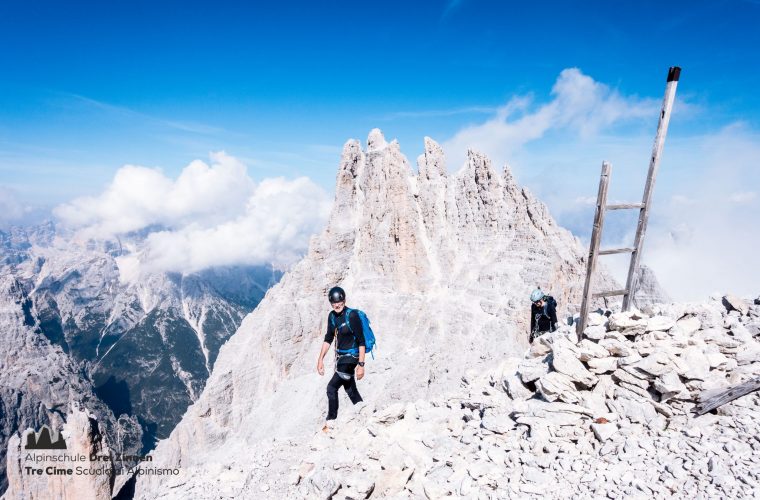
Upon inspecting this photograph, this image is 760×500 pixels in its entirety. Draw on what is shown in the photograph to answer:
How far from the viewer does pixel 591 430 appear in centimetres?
923

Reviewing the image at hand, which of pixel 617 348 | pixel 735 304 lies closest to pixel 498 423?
pixel 617 348

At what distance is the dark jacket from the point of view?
16.4 meters

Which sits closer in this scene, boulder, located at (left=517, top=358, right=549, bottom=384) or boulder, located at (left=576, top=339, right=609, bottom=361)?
boulder, located at (left=576, top=339, right=609, bottom=361)

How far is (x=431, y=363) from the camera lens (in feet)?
135

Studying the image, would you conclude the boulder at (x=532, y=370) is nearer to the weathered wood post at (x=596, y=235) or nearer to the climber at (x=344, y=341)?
the weathered wood post at (x=596, y=235)

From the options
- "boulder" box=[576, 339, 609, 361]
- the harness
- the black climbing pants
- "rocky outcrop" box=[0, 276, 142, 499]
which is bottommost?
"rocky outcrop" box=[0, 276, 142, 499]

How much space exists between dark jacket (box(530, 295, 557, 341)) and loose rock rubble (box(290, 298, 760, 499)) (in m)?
4.10

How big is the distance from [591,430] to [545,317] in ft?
25.2

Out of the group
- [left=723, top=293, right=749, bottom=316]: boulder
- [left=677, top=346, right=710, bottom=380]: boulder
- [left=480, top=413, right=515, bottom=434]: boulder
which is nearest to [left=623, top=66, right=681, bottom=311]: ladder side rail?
[left=723, top=293, right=749, bottom=316]: boulder

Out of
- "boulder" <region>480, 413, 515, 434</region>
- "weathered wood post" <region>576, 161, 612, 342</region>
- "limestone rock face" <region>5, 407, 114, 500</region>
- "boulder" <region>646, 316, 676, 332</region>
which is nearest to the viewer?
"boulder" <region>480, 413, 515, 434</region>

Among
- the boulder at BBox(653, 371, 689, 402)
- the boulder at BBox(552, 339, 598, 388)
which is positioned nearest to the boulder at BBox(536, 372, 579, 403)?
the boulder at BBox(552, 339, 598, 388)

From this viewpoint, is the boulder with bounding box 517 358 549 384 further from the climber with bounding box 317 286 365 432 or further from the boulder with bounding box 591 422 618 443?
the climber with bounding box 317 286 365 432

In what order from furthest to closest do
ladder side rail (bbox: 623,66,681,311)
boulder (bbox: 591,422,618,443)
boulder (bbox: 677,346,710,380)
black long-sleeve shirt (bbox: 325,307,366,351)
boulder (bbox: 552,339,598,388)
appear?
black long-sleeve shirt (bbox: 325,307,366,351)
ladder side rail (bbox: 623,66,681,311)
boulder (bbox: 552,339,598,388)
boulder (bbox: 677,346,710,380)
boulder (bbox: 591,422,618,443)

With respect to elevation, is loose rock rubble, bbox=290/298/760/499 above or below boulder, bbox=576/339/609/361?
below
